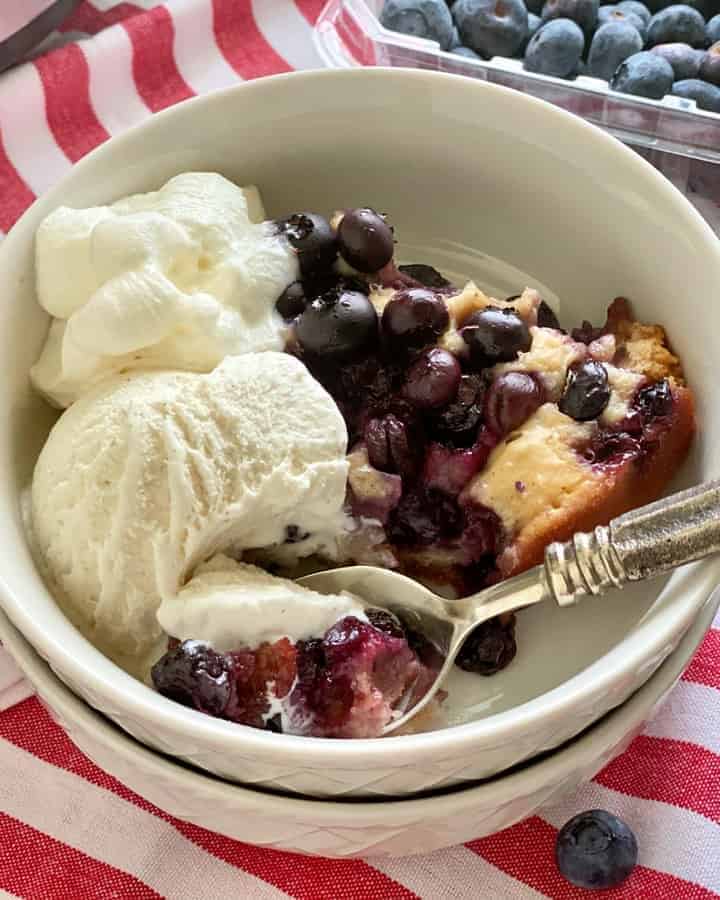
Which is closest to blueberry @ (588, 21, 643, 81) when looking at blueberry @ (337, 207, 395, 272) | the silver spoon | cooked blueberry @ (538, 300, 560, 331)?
cooked blueberry @ (538, 300, 560, 331)

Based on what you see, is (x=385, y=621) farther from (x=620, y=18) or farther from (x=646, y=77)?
(x=620, y=18)

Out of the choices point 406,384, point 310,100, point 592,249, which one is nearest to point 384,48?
point 310,100

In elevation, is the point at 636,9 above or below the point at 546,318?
above

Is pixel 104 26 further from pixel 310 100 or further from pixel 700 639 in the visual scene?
pixel 700 639

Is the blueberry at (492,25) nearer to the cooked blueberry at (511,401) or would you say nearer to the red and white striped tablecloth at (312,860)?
the cooked blueberry at (511,401)

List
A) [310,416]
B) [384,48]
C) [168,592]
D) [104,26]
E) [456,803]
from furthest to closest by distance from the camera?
[104,26] → [384,48] → [310,416] → [168,592] → [456,803]

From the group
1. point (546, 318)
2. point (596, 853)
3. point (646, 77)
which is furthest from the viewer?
point (646, 77)

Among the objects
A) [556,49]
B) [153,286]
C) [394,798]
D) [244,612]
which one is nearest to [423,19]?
[556,49]

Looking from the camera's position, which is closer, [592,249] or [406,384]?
[406,384]
